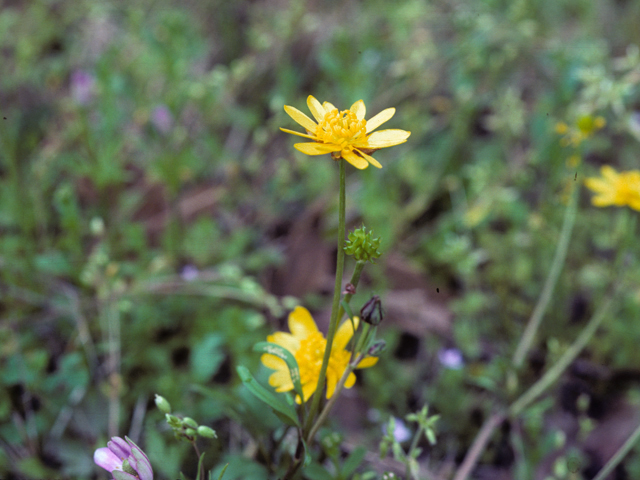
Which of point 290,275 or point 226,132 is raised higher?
point 226,132

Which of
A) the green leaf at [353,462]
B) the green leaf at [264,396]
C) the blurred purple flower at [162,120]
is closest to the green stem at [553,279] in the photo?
the green leaf at [353,462]

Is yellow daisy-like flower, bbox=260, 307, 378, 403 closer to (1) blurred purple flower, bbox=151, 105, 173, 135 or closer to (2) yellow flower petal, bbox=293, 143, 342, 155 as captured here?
(2) yellow flower petal, bbox=293, 143, 342, 155

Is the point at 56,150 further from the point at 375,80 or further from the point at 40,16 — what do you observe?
the point at 375,80

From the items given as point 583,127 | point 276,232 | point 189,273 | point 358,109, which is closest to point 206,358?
point 189,273

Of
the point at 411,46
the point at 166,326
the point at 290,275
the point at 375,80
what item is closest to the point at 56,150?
the point at 166,326

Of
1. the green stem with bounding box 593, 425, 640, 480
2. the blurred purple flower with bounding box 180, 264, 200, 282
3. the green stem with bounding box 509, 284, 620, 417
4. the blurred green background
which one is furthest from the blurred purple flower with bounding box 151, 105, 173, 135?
the green stem with bounding box 593, 425, 640, 480

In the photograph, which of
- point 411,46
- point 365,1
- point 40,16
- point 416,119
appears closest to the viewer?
point 416,119

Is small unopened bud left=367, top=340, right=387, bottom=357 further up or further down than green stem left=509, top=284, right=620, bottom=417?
further up
